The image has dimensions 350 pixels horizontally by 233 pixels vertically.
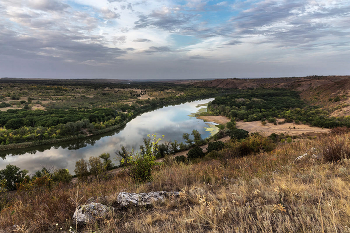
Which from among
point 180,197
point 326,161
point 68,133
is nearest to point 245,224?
point 180,197

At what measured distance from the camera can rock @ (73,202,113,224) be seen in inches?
135

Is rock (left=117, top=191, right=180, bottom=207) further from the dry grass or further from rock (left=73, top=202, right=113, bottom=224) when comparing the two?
rock (left=73, top=202, right=113, bottom=224)

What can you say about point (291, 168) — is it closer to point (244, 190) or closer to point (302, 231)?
point (244, 190)

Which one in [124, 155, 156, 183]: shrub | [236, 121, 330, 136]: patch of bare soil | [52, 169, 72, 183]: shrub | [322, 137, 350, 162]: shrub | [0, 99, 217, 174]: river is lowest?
[0, 99, 217, 174]: river

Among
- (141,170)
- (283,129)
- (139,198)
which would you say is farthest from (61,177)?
(283,129)

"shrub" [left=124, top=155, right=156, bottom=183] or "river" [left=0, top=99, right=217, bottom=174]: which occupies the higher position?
"shrub" [left=124, top=155, right=156, bottom=183]

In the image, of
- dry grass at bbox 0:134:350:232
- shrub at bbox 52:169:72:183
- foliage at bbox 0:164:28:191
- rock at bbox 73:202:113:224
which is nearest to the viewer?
dry grass at bbox 0:134:350:232

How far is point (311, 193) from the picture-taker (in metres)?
3.38

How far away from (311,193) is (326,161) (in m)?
2.89

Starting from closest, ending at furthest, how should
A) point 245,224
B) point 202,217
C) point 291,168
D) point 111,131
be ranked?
1. point 245,224
2. point 202,217
3. point 291,168
4. point 111,131

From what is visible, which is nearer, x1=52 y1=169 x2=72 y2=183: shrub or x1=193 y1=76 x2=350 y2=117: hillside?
x1=52 y1=169 x2=72 y2=183: shrub

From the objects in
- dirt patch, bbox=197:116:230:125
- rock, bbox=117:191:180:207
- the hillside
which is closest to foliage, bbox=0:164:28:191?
rock, bbox=117:191:180:207

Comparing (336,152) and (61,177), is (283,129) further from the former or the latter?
(61,177)

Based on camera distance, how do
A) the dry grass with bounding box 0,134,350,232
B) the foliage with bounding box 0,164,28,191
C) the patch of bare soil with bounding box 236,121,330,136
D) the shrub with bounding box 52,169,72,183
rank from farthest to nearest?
the patch of bare soil with bounding box 236,121,330,136
the foliage with bounding box 0,164,28,191
the shrub with bounding box 52,169,72,183
the dry grass with bounding box 0,134,350,232
